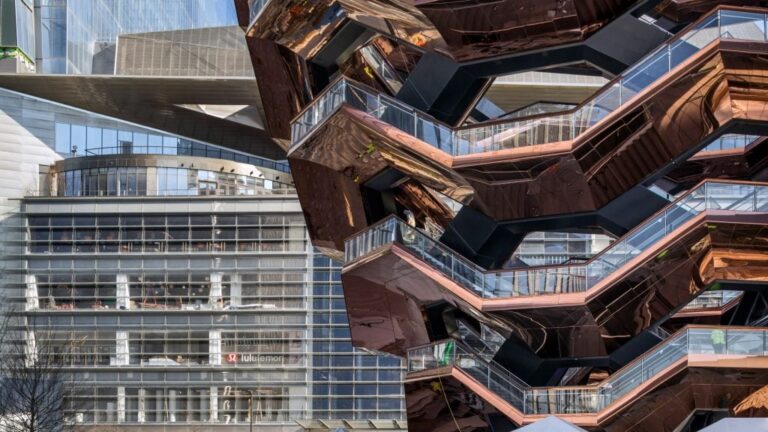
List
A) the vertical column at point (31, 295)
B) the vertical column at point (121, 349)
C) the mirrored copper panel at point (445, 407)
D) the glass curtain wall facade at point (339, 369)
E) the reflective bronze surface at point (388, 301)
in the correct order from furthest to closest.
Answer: the vertical column at point (31, 295), the vertical column at point (121, 349), the glass curtain wall facade at point (339, 369), the reflective bronze surface at point (388, 301), the mirrored copper panel at point (445, 407)

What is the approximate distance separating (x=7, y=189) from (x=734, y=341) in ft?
Result: 195

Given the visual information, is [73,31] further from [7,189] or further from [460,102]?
[460,102]

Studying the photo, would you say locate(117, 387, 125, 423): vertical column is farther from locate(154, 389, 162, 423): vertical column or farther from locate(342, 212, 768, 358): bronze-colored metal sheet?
locate(342, 212, 768, 358): bronze-colored metal sheet

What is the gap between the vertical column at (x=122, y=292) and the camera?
280 feet

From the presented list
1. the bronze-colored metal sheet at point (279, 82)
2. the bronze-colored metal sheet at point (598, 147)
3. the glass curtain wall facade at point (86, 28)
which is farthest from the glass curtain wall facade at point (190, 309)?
the bronze-colored metal sheet at point (598, 147)

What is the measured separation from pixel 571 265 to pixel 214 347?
5100 centimetres

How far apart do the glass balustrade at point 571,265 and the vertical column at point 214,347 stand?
154 feet

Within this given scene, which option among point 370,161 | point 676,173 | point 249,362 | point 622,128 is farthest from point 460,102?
point 249,362

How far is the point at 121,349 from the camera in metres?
84.8

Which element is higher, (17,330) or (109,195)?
(109,195)

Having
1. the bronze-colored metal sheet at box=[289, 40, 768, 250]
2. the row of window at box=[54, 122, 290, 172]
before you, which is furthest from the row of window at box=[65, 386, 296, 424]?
the bronze-colored metal sheet at box=[289, 40, 768, 250]

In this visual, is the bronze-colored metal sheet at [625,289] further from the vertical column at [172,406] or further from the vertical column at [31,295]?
the vertical column at [31,295]

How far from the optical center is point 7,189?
87.1 meters

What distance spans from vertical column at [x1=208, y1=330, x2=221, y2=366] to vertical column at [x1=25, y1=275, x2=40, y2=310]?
30.9ft
